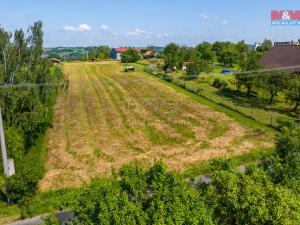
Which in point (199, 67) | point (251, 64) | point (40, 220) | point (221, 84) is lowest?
point (40, 220)

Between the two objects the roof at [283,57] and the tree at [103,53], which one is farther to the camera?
the tree at [103,53]

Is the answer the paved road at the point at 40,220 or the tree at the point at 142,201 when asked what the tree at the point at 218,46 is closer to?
the paved road at the point at 40,220

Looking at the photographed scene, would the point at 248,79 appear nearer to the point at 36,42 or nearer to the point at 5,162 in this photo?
the point at 36,42

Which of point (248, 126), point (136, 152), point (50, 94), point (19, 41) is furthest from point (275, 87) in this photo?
point (19, 41)

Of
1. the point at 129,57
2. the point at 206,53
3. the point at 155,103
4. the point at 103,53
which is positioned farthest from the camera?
the point at 103,53

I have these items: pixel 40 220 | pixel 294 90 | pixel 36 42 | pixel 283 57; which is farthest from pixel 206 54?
pixel 40 220

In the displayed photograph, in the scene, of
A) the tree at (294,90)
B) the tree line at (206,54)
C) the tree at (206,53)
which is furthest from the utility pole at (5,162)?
the tree at (206,53)
